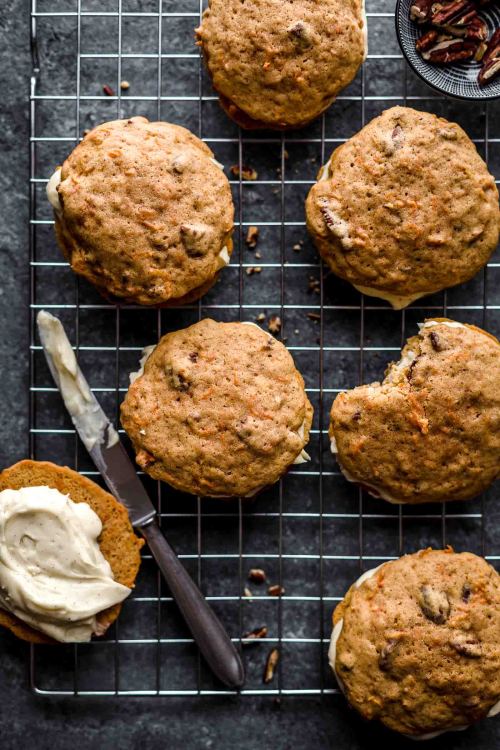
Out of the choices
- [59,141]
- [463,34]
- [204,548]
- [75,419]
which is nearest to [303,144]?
[463,34]

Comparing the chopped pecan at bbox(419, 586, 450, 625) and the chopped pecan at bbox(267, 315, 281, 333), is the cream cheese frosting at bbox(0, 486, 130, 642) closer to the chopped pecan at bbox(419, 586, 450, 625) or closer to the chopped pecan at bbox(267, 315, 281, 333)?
the chopped pecan at bbox(267, 315, 281, 333)

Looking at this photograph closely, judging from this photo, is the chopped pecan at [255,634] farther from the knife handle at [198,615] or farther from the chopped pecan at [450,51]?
the chopped pecan at [450,51]

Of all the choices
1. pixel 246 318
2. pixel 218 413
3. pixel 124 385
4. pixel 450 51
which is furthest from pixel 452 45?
pixel 124 385

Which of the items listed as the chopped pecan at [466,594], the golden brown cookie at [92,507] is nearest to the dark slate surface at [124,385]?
the golden brown cookie at [92,507]

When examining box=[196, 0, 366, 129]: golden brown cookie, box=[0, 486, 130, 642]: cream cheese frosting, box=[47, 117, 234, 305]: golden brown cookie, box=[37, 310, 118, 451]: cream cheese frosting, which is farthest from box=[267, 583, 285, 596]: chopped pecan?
box=[196, 0, 366, 129]: golden brown cookie

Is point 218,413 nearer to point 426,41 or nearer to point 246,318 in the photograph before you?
point 246,318

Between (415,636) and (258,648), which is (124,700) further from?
(415,636)
